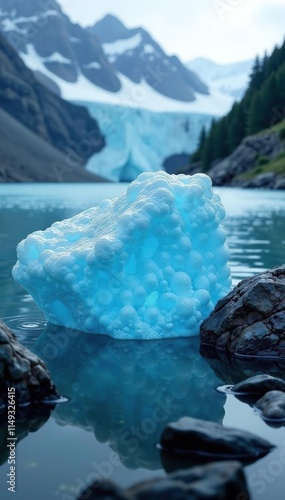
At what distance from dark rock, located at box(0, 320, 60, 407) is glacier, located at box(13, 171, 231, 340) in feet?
9.26

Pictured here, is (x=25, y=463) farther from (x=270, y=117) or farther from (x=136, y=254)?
(x=270, y=117)

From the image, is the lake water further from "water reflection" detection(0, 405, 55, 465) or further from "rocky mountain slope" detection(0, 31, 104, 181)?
"rocky mountain slope" detection(0, 31, 104, 181)

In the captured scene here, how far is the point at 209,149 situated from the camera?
100062 millimetres

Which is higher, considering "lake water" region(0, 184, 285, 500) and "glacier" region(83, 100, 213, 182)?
"lake water" region(0, 184, 285, 500)

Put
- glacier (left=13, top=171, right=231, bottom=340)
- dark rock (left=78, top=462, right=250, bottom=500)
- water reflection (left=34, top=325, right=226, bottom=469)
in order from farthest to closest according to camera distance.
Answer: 1. glacier (left=13, top=171, right=231, bottom=340)
2. water reflection (left=34, top=325, right=226, bottom=469)
3. dark rock (left=78, top=462, right=250, bottom=500)

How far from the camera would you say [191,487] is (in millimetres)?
4629

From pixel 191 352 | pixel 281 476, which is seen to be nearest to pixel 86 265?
pixel 191 352

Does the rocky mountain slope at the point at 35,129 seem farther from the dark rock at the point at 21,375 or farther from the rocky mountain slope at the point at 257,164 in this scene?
the dark rock at the point at 21,375

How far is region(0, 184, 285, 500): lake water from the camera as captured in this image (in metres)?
5.96

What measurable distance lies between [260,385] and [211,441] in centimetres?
200

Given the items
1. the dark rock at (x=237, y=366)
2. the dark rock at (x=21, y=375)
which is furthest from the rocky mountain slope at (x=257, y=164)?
the dark rock at (x=21, y=375)

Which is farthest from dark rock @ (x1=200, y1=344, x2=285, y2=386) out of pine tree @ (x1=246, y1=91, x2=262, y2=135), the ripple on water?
pine tree @ (x1=246, y1=91, x2=262, y2=135)

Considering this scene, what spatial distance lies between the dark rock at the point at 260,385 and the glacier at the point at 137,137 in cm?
15436

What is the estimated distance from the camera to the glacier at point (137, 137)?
165125mm
